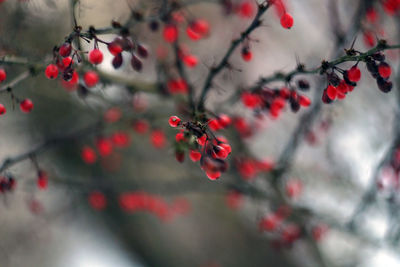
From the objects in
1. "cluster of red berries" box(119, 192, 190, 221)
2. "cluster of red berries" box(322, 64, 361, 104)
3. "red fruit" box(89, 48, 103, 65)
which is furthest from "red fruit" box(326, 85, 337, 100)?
"cluster of red berries" box(119, 192, 190, 221)

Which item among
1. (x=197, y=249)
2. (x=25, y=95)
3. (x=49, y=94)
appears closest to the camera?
(x=25, y=95)

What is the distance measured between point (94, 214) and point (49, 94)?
8.57ft

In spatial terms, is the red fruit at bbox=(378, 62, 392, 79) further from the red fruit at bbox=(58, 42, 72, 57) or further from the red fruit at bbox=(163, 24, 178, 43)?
the red fruit at bbox=(58, 42, 72, 57)

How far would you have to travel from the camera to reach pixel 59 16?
4348 millimetres

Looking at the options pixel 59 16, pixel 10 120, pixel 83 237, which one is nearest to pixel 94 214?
pixel 83 237

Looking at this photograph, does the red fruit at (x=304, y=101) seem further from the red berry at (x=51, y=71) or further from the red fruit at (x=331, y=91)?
the red berry at (x=51, y=71)

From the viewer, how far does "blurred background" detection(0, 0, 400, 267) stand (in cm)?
409

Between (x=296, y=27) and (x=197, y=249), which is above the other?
(x=296, y=27)

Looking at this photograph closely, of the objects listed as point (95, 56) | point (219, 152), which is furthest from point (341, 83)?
point (95, 56)

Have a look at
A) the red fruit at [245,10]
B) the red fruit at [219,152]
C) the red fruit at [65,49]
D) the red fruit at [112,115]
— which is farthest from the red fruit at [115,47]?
the red fruit at [245,10]

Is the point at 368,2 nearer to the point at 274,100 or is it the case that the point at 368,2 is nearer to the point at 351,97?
the point at 274,100

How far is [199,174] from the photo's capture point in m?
4.14

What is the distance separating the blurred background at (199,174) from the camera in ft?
13.4

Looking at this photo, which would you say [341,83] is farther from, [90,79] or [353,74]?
[90,79]
